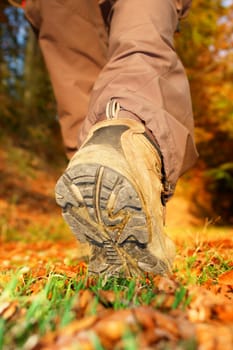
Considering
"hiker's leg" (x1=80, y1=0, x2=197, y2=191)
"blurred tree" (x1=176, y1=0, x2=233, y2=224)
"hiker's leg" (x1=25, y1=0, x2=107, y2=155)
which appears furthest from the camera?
"blurred tree" (x1=176, y1=0, x2=233, y2=224)

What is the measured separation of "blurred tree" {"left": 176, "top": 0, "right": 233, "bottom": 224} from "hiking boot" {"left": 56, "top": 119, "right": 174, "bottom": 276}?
7.04 metres

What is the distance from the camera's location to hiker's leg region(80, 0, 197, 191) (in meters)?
1.77

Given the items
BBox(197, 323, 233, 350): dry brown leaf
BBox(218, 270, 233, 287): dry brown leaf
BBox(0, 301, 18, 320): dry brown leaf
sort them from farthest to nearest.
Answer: BBox(218, 270, 233, 287): dry brown leaf < BBox(0, 301, 18, 320): dry brown leaf < BBox(197, 323, 233, 350): dry brown leaf

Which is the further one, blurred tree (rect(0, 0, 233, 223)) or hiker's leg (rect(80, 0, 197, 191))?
blurred tree (rect(0, 0, 233, 223))

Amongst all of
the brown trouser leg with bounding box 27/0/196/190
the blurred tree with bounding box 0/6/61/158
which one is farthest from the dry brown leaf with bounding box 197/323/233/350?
the blurred tree with bounding box 0/6/61/158

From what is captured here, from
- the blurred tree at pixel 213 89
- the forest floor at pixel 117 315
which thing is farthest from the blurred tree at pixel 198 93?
the forest floor at pixel 117 315

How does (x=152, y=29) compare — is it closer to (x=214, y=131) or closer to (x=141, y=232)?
(x=141, y=232)

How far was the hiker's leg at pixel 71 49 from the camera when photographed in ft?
8.29

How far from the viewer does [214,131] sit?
34.1 ft

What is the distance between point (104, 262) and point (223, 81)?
8974 millimetres

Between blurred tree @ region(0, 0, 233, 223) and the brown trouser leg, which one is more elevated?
the brown trouser leg

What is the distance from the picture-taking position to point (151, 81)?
1840 mm

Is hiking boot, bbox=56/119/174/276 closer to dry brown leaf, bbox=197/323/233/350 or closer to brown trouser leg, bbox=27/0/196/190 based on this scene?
brown trouser leg, bbox=27/0/196/190

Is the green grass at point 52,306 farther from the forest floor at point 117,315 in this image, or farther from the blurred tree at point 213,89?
the blurred tree at point 213,89
